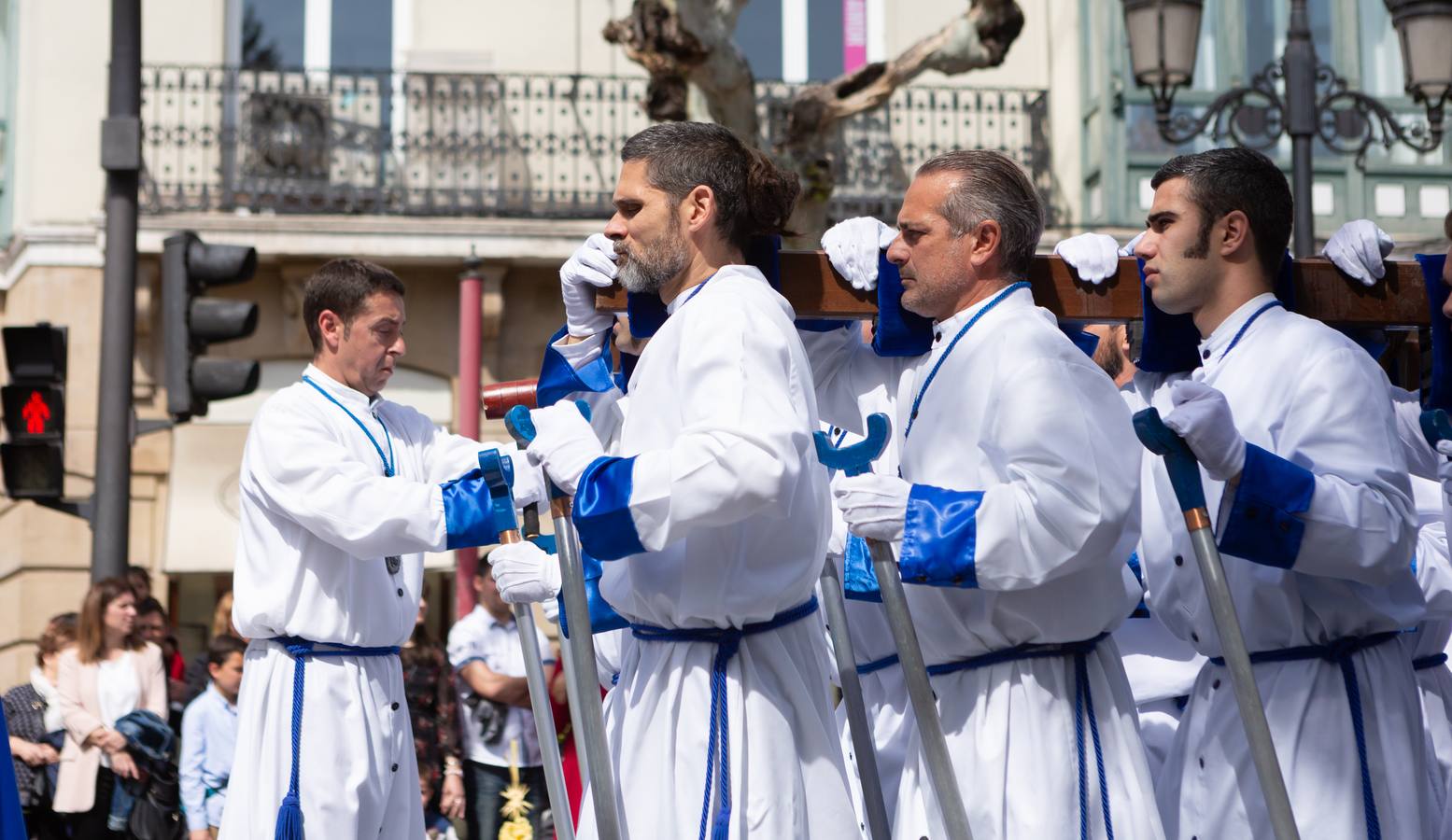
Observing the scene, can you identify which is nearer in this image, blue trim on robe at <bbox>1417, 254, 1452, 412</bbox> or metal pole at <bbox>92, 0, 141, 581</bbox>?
blue trim on robe at <bbox>1417, 254, 1452, 412</bbox>

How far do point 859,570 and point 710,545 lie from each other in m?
0.52

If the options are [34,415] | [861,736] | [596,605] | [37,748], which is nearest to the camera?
→ [861,736]

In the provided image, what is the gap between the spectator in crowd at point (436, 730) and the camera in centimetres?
912

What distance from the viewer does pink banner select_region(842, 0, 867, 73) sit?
685 inches

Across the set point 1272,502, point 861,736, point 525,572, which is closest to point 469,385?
point 525,572

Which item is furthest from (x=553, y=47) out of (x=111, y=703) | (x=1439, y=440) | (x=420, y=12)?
(x=1439, y=440)

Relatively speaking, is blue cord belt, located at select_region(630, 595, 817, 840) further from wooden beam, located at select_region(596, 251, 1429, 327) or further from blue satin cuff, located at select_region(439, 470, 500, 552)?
blue satin cuff, located at select_region(439, 470, 500, 552)

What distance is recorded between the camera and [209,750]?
8.41 meters

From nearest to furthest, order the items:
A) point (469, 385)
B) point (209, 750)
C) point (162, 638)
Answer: point (209, 750) → point (162, 638) → point (469, 385)

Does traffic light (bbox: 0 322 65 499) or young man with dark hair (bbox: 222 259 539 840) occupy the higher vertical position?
traffic light (bbox: 0 322 65 499)

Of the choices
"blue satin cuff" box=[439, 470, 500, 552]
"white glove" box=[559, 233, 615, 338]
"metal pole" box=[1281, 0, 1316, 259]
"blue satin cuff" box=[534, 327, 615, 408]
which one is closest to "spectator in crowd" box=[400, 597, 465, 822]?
"blue satin cuff" box=[439, 470, 500, 552]

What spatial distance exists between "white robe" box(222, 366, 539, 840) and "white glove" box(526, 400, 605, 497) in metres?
1.25

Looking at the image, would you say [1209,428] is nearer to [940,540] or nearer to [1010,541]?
[1010,541]

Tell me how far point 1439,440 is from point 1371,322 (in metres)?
0.56
